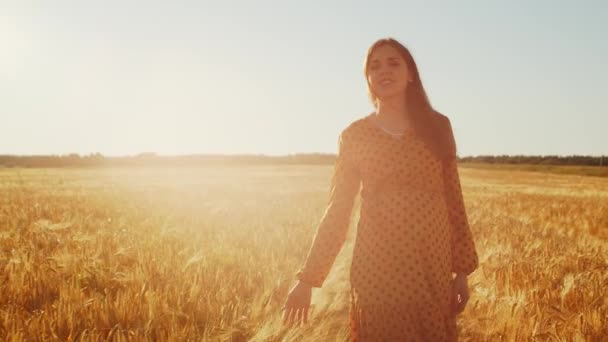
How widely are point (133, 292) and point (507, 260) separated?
3502 mm

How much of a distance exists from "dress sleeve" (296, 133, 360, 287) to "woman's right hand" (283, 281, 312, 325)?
1.5 inches

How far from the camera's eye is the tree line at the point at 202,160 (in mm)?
59938

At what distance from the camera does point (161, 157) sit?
67.0 metres

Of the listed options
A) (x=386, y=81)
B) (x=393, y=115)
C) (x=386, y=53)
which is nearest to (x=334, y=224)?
(x=393, y=115)

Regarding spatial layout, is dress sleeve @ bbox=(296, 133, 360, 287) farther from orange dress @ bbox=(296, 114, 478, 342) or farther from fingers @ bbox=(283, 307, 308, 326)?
fingers @ bbox=(283, 307, 308, 326)

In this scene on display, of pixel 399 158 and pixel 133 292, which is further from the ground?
pixel 399 158

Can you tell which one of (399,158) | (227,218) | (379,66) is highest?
(379,66)

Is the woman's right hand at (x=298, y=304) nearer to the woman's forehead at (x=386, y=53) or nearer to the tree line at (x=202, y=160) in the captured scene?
the woman's forehead at (x=386, y=53)

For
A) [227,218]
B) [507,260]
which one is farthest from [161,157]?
[507,260]

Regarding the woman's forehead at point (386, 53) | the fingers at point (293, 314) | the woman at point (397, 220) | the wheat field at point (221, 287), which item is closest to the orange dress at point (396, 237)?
the woman at point (397, 220)

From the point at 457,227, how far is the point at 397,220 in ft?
1.37

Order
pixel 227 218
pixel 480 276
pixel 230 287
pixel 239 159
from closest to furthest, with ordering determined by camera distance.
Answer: pixel 230 287
pixel 480 276
pixel 227 218
pixel 239 159

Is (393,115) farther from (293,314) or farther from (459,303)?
(293,314)

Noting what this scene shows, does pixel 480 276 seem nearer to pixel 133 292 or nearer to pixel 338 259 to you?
pixel 338 259
